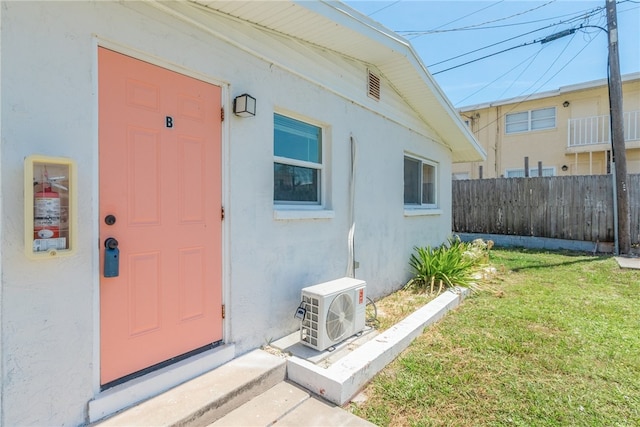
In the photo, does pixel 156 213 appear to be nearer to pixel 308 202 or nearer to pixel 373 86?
pixel 308 202

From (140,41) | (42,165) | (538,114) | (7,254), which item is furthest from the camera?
(538,114)

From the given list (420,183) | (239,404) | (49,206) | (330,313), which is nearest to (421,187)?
(420,183)

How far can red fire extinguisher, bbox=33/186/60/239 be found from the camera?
195cm

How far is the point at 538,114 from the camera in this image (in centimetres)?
1424

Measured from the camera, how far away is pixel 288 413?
2576 millimetres

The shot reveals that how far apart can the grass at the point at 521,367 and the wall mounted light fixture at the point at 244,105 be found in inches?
107

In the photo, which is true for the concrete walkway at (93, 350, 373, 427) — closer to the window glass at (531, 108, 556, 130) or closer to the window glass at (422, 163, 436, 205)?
the window glass at (422, 163, 436, 205)

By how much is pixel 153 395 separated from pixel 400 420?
1848mm

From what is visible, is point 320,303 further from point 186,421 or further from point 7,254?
point 7,254

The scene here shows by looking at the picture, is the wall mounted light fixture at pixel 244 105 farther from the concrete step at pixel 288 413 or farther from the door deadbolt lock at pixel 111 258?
the concrete step at pixel 288 413

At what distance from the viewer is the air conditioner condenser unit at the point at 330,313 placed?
10.7 ft

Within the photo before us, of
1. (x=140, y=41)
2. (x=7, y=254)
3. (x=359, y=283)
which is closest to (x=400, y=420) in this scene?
(x=359, y=283)

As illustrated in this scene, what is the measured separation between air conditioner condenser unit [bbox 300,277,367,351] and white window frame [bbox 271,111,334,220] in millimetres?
842

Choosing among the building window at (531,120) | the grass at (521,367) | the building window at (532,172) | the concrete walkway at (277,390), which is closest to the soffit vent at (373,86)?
the grass at (521,367)
